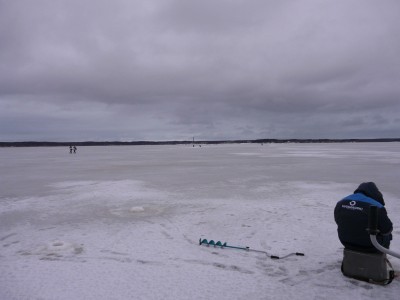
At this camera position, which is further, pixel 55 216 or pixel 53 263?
pixel 55 216

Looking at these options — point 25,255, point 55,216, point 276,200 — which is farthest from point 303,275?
point 55,216

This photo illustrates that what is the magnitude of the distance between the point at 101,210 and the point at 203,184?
525 centimetres

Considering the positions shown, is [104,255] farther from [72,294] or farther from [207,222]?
[207,222]

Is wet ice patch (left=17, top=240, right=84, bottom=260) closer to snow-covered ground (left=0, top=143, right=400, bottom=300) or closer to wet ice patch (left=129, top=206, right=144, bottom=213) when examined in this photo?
snow-covered ground (left=0, top=143, right=400, bottom=300)

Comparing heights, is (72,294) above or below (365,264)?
below

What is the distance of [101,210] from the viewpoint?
8.64 m

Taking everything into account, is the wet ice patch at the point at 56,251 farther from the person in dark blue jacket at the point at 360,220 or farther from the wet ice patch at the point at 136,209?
the person in dark blue jacket at the point at 360,220

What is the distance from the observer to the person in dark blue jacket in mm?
3943

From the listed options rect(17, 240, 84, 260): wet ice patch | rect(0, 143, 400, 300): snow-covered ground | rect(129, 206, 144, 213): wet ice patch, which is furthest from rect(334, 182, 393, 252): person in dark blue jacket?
rect(129, 206, 144, 213): wet ice patch

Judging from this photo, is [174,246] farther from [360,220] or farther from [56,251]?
[360,220]

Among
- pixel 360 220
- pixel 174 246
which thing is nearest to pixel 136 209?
pixel 174 246

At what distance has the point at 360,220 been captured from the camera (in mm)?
4031

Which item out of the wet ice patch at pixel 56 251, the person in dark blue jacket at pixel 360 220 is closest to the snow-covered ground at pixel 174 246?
the wet ice patch at pixel 56 251

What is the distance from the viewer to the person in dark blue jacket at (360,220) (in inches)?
155
